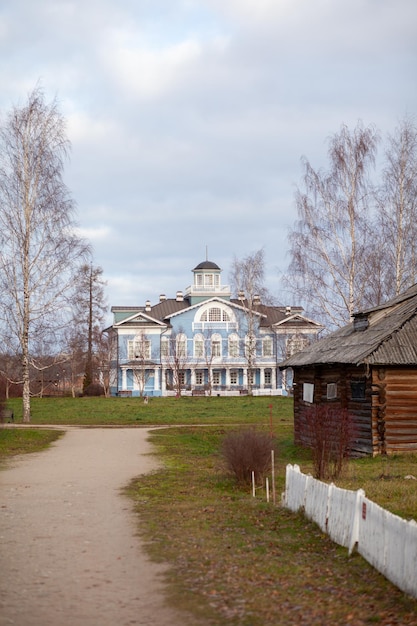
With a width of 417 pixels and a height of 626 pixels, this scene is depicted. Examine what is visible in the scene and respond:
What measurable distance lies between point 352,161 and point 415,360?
14086 millimetres

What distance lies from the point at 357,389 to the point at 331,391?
64.8 inches

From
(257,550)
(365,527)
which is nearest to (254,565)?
(257,550)

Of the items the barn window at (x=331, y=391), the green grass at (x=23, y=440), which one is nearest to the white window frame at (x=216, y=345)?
the green grass at (x=23, y=440)

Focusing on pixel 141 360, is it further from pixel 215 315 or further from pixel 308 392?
pixel 308 392

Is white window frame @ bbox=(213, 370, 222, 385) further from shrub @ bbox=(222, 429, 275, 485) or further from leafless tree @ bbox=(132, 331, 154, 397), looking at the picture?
shrub @ bbox=(222, 429, 275, 485)

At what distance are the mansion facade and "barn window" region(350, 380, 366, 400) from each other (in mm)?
48030

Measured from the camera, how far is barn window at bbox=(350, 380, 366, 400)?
23.3 m

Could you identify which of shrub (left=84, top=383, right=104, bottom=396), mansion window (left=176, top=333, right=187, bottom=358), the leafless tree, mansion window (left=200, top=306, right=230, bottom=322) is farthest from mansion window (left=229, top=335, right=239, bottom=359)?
shrub (left=84, top=383, right=104, bottom=396)

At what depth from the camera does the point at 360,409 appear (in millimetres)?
23391

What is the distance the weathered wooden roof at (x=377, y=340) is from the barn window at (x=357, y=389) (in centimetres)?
92

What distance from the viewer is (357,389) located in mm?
23703

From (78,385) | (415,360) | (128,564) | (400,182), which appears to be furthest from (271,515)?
(78,385)

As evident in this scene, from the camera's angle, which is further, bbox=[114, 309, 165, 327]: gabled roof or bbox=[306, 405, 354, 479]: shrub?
bbox=[114, 309, 165, 327]: gabled roof

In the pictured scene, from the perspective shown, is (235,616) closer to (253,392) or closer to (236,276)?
(236,276)
